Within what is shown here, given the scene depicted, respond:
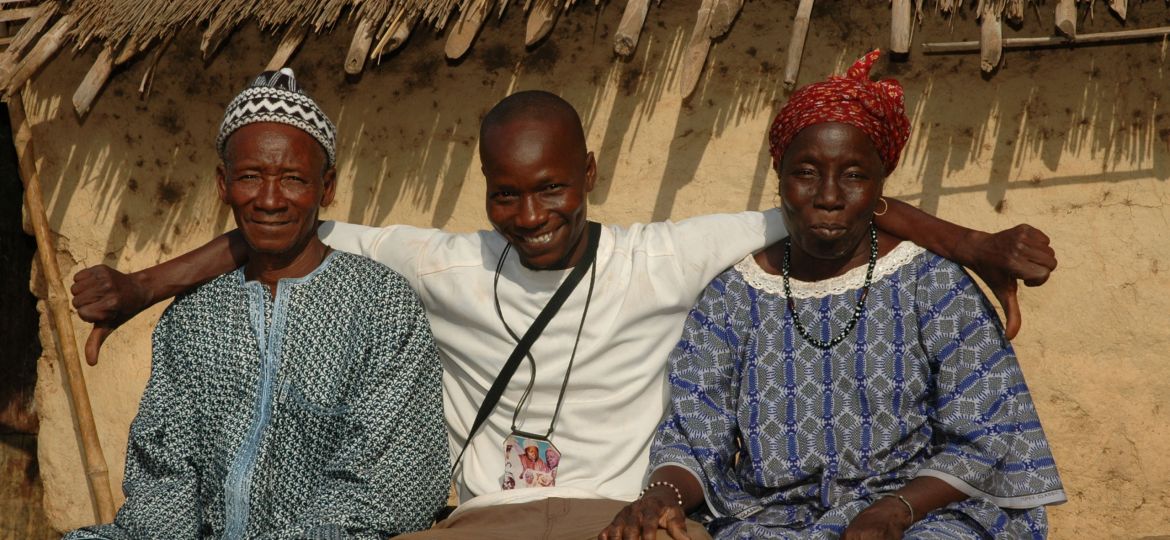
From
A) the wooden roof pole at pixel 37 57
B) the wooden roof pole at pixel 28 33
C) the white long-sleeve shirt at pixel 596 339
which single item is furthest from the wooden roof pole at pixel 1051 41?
the wooden roof pole at pixel 28 33

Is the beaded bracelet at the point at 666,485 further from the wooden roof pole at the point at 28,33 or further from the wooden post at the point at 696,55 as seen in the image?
the wooden roof pole at the point at 28,33

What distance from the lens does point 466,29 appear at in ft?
15.8

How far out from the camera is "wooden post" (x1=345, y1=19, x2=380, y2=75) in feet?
Answer: 15.7

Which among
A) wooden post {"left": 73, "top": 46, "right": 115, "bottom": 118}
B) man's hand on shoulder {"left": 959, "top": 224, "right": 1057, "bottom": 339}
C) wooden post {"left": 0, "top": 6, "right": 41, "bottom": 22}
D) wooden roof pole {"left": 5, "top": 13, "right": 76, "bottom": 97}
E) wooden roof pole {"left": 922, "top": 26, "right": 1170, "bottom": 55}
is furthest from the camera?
wooden post {"left": 0, "top": 6, "right": 41, "bottom": 22}

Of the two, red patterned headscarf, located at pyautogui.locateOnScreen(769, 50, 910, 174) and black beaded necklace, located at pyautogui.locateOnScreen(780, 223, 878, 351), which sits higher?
red patterned headscarf, located at pyautogui.locateOnScreen(769, 50, 910, 174)

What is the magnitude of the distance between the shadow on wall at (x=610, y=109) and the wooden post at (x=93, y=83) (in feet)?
2.46

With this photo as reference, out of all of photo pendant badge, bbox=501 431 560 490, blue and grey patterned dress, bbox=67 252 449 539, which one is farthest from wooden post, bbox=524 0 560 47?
photo pendant badge, bbox=501 431 560 490

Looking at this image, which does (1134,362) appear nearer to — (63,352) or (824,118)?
(824,118)

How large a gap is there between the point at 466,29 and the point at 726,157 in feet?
4.13

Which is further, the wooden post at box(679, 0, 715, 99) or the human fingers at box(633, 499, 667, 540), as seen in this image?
the wooden post at box(679, 0, 715, 99)

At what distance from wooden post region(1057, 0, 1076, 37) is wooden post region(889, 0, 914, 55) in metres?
→ 0.50

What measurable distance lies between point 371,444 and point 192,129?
10.9ft

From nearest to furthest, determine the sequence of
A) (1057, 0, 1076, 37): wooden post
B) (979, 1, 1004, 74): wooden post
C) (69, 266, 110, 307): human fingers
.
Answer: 1. (69, 266, 110, 307): human fingers
2. (1057, 0, 1076, 37): wooden post
3. (979, 1, 1004, 74): wooden post

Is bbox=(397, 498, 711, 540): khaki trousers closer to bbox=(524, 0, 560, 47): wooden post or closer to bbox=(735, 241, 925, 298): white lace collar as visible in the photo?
bbox=(735, 241, 925, 298): white lace collar
